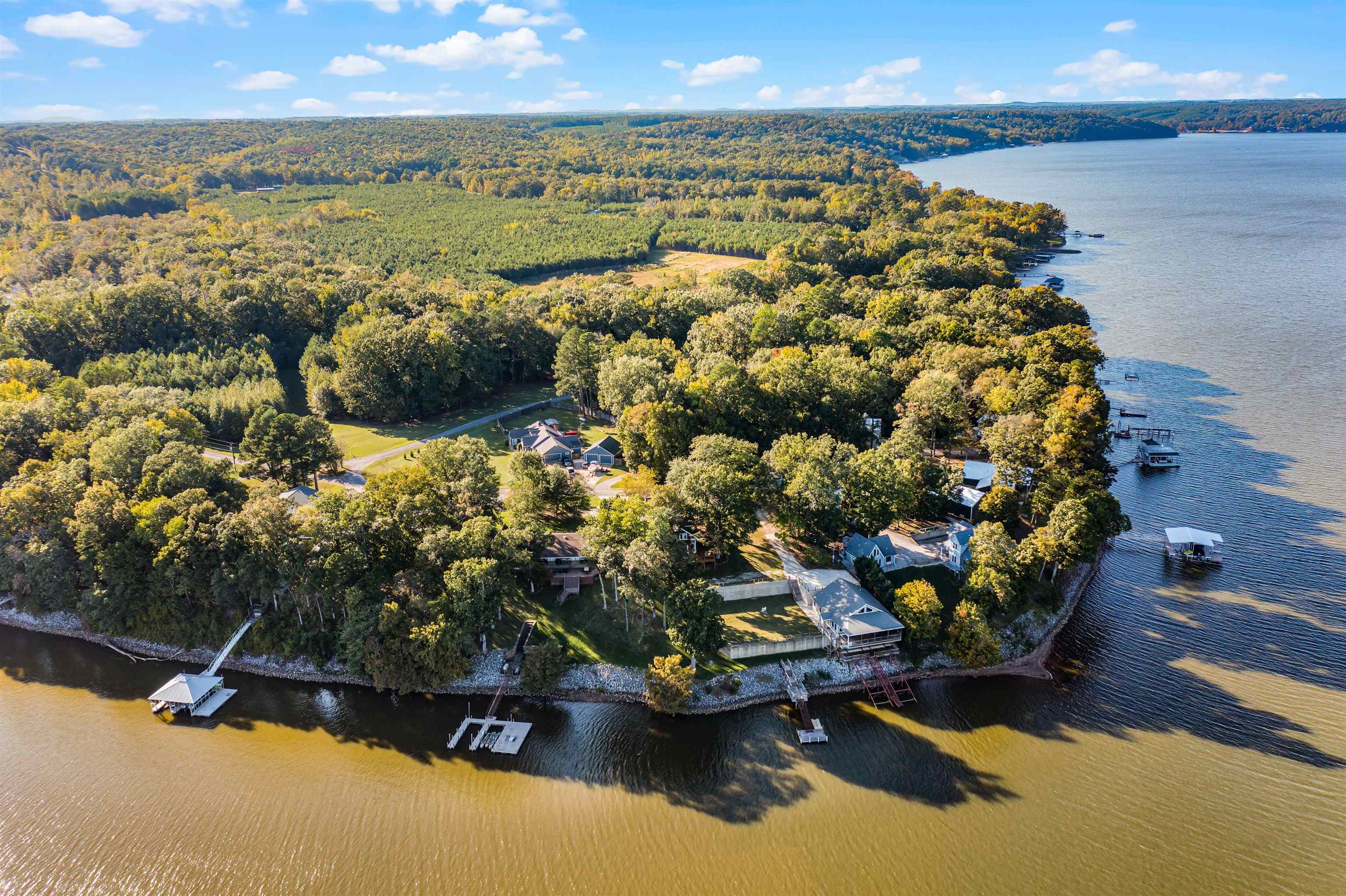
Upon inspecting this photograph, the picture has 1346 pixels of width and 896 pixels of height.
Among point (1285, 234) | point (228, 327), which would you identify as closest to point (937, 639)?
point (228, 327)

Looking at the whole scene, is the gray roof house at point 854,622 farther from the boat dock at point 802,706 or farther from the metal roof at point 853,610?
the boat dock at point 802,706

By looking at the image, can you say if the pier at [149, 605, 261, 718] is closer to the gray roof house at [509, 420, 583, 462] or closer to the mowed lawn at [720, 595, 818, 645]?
the gray roof house at [509, 420, 583, 462]

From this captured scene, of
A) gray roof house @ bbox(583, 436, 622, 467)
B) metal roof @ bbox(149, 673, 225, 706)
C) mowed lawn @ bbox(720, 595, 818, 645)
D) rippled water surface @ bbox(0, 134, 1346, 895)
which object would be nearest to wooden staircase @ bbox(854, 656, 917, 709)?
rippled water surface @ bbox(0, 134, 1346, 895)

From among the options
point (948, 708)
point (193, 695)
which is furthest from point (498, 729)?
point (948, 708)

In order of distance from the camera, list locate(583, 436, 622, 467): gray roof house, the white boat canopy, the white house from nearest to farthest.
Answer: the white house, the white boat canopy, locate(583, 436, 622, 467): gray roof house

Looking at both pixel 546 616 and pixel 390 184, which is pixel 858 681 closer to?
pixel 546 616
